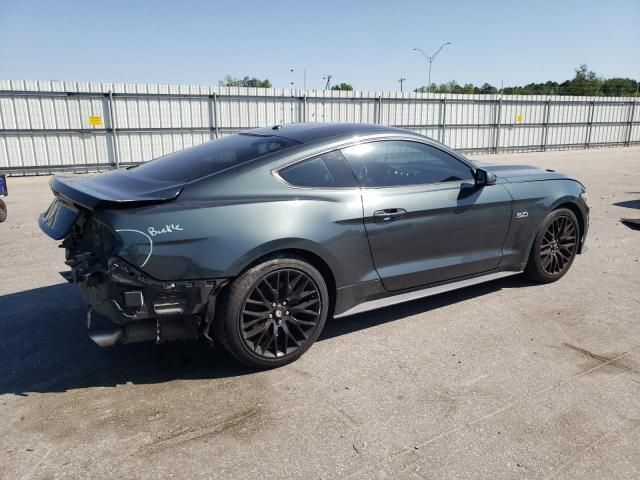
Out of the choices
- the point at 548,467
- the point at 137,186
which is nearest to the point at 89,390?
the point at 137,186

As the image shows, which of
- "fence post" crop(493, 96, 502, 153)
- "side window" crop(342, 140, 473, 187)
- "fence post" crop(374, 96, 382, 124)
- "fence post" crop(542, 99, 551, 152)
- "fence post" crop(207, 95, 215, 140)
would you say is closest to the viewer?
"side window" crop(342, 140, 473, 187)

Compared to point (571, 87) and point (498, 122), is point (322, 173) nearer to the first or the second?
point (498, 122)

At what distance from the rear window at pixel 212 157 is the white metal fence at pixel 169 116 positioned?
1316 centimetres

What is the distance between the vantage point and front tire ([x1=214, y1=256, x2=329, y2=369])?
128 inches

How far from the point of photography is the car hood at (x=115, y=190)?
3.07m

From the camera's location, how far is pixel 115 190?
3348 millimetres

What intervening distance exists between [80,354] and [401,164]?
2806 millimetres

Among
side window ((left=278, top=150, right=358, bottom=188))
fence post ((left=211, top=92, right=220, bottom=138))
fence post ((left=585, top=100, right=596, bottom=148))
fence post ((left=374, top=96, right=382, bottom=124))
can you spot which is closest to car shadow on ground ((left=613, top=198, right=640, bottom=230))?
side window ((left=278, top=150, right=358, bottom=188))

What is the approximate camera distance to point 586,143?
27.0 meters

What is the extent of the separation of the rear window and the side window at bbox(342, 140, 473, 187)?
54 cm

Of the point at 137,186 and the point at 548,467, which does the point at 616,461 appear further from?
the point at 137,186

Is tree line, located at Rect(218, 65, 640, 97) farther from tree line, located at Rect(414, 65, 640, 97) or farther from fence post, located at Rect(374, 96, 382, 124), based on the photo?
fence post, located at Rect(374, 96, 382, 124)

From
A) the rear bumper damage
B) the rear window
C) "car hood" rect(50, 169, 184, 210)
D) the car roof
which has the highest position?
the car roof

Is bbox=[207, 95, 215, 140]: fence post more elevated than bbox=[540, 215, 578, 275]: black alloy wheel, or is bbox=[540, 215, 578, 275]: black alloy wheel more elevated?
bbox=[207, 95, 215, 140]: fence post
